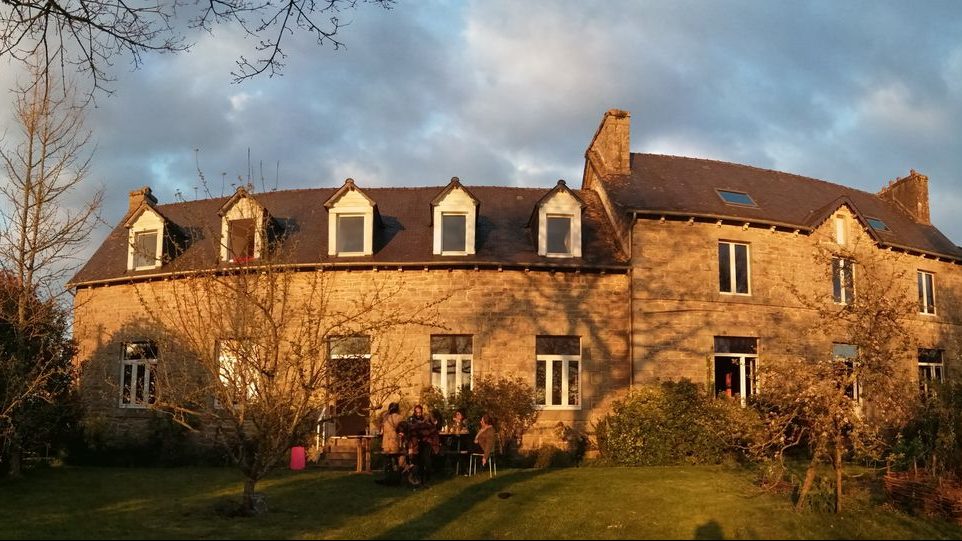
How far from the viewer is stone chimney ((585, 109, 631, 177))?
74.4 ft

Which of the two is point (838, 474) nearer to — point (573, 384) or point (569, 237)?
point (573, 384)

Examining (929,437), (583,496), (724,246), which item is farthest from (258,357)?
(724,246)

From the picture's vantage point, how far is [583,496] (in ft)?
41.0

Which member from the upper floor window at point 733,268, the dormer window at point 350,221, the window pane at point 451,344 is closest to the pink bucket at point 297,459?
the window pane at point 451,344

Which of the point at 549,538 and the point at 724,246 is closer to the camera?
the point at 549,538

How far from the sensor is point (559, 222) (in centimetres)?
2069

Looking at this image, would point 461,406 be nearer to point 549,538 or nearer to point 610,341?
point 610,341

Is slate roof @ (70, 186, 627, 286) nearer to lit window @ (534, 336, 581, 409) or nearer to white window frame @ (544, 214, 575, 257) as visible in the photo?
white window frame @ (544, 214, 575, 257)

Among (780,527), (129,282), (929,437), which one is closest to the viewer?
(780,527)

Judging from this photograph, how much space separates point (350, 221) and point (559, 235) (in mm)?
5715

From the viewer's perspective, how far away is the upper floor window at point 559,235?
20.4 meters

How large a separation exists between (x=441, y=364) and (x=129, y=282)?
377 inches

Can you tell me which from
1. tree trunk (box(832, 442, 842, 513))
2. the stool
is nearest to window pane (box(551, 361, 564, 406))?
the stool

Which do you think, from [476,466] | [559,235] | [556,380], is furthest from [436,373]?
[559,235]
